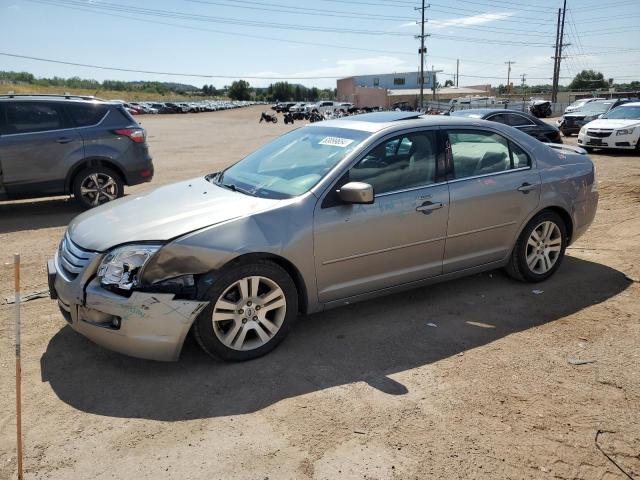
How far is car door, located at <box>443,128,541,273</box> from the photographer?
4.65 m

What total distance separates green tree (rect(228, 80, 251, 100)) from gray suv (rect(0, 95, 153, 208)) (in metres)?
142

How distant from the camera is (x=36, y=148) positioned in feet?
26.5

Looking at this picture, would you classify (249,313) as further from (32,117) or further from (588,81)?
(588,81)

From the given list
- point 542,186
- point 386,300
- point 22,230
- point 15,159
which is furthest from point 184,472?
point 15,159

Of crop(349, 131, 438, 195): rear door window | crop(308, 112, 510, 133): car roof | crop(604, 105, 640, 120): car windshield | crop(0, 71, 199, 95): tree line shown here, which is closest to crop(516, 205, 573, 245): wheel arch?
crop(308, 112, 510, 133): car roof

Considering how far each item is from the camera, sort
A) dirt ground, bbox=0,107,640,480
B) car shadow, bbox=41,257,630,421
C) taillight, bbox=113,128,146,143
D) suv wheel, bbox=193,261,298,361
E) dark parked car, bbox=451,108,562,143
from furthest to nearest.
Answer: dark parked car, bbox=451,108,562,143
taillight, bbox=113,128,146,143
suv wheel, bbox=193,261,298,361
car shadow, bbox=41,257,630,421
dirt ground, bbox=0,107,640,480

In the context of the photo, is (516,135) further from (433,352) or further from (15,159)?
(15,159)

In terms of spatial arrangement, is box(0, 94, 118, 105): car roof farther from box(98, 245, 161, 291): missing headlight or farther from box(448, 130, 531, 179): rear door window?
box(448, 130, 531, 179): rear door window

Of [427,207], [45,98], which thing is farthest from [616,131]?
[45,98]

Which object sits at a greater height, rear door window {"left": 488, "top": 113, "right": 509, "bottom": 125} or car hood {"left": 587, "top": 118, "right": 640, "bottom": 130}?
rear door window {"left": 488, "top": 113, "right": 509, "bottom": 125}

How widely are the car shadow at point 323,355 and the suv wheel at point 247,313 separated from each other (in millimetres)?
126

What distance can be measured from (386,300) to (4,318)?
10.5ft

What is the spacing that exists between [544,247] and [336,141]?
7.68 ft

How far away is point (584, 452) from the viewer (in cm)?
286
